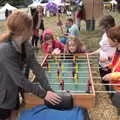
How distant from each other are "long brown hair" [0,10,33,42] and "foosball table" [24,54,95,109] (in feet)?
1.93

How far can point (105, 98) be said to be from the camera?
16.2 feet

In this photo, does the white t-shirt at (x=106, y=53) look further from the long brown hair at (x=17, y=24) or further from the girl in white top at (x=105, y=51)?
the long brown hair at (x=17, y=24)

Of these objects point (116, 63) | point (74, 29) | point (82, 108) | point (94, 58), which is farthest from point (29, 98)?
point (74, 29)

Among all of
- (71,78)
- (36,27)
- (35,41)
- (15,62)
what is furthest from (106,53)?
(36,27)

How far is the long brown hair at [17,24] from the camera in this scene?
268 centimetres

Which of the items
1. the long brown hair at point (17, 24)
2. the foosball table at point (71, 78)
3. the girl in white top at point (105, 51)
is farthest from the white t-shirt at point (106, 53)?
the long brown hair at point (17, 24)

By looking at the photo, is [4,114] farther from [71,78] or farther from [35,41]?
[35,41]

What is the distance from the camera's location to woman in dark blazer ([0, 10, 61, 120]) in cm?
268

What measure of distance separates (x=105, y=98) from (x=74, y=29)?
11.9ft

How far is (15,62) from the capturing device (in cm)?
271

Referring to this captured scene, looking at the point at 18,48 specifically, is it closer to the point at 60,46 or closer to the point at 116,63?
the point at 116,63

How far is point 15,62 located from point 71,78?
4.31 feet

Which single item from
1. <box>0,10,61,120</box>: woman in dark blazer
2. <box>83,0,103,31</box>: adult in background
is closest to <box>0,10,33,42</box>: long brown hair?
<box>0,10,61,120</box>: woman in dark blazer

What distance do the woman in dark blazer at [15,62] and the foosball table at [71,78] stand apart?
0.23 m
